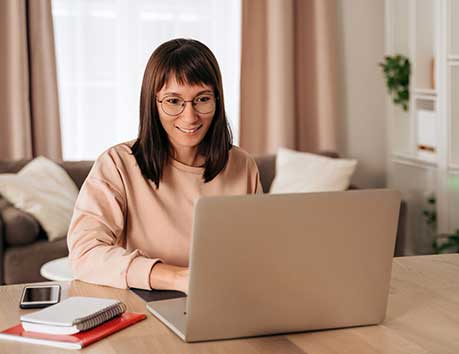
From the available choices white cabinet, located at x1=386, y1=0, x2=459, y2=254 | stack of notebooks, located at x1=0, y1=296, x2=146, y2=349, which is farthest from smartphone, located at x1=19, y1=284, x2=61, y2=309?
white cabinet, located at x1=386, y1=0, x2=459, y2=254

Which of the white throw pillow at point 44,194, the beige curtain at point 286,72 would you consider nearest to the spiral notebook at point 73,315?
the white throw pillow at point 44,194

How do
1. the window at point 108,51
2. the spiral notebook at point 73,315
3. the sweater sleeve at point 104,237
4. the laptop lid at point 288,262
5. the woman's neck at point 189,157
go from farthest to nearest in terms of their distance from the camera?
the window at point 108,51 < the woman's neck at point 189,157 < the sweater sleeve at point 104,237 < the spiral notebook at point 73,315 < the laptop lid at point 288,262

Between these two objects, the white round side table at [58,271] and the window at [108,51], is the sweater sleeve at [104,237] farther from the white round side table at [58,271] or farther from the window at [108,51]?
the window at [108,51]

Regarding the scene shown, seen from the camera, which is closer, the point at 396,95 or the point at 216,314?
the point at 216,314

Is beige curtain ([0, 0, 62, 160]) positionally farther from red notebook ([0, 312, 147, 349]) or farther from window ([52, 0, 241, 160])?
red notebook ([0, 312, 147, 349])

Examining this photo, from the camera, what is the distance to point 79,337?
1568 millimetres

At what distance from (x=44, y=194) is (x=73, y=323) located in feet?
9.18

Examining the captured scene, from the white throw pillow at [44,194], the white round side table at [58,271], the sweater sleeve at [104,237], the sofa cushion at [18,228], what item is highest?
the sweater sleeve at [104,237]

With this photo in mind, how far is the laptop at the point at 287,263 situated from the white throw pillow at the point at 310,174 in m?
3.00

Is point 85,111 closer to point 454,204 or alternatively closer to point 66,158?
point 66,158

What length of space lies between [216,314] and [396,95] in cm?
393

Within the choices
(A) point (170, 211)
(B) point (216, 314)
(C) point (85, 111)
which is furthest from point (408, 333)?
(C) point (85, 111)

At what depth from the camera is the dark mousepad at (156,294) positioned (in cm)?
185

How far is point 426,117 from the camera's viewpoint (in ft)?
16.2
